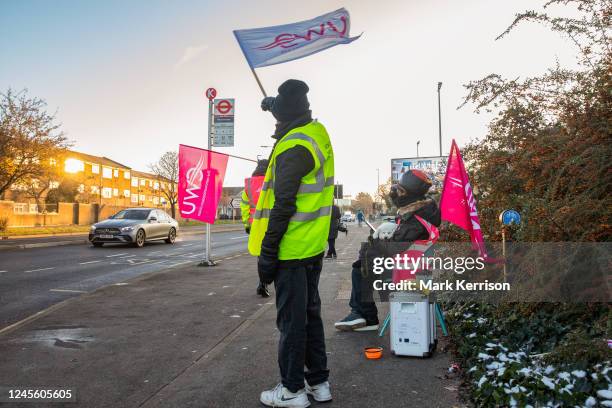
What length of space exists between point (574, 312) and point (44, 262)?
1230cm

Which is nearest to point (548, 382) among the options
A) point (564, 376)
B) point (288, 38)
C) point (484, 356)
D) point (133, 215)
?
point (564, 376)

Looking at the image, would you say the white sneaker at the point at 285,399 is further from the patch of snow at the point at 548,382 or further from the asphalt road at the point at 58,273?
the asphalt road at the point at 58,273

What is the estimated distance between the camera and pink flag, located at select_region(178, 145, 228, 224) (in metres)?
10.2

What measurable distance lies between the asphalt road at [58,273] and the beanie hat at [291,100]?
4515 mm

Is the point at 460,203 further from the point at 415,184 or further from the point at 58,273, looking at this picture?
the point at 58,273

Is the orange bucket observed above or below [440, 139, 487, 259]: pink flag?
below

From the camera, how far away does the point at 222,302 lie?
Answer: 6906mm

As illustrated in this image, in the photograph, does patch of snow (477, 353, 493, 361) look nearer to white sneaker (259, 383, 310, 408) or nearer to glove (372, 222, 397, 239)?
white sneaker (259, 383, 310, 408)

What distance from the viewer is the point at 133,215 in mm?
19062

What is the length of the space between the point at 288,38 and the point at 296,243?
189 inches

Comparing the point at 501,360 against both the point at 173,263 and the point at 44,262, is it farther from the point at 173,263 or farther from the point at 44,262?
the point at 44,262

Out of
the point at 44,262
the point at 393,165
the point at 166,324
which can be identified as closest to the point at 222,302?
the point at 166,324

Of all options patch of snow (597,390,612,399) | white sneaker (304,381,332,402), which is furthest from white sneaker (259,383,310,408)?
patch of snow (597,390,612,399)

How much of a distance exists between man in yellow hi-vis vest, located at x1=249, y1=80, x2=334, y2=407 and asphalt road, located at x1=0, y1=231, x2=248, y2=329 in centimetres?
418
